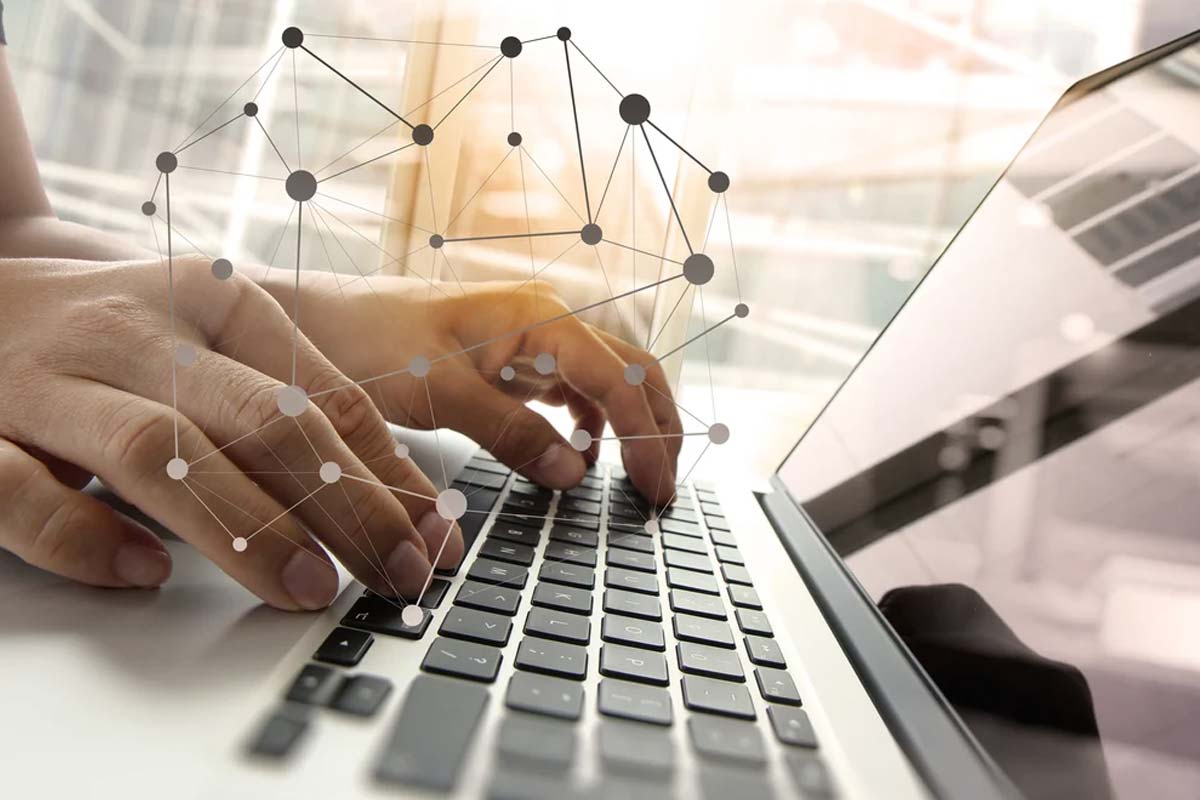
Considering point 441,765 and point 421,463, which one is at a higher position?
point 421,463

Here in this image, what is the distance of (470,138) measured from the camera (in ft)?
0.94

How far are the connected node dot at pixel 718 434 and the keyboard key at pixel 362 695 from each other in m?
0.14

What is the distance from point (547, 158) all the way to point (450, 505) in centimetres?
15

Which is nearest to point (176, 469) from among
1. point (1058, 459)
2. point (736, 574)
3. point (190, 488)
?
point (190, 488)

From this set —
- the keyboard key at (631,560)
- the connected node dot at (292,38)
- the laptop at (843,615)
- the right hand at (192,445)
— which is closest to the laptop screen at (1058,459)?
the laptop at (843,615)

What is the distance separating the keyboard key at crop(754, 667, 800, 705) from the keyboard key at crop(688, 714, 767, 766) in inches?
0.9

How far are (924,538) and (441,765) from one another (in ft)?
0.96

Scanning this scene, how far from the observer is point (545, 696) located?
173mm

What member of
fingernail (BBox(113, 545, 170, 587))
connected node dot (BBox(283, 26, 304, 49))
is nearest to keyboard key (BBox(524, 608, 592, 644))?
fingernail (BBox(113, 545, 170, 587))

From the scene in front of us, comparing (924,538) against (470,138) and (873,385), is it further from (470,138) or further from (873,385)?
(470,138)

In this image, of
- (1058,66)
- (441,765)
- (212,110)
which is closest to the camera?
(441,765)

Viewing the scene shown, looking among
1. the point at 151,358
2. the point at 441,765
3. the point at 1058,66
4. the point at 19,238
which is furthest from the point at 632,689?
the point at 1058,66

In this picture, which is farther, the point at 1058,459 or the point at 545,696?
the point at 1058,459

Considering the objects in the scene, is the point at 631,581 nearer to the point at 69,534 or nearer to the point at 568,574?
the point at 568,574
